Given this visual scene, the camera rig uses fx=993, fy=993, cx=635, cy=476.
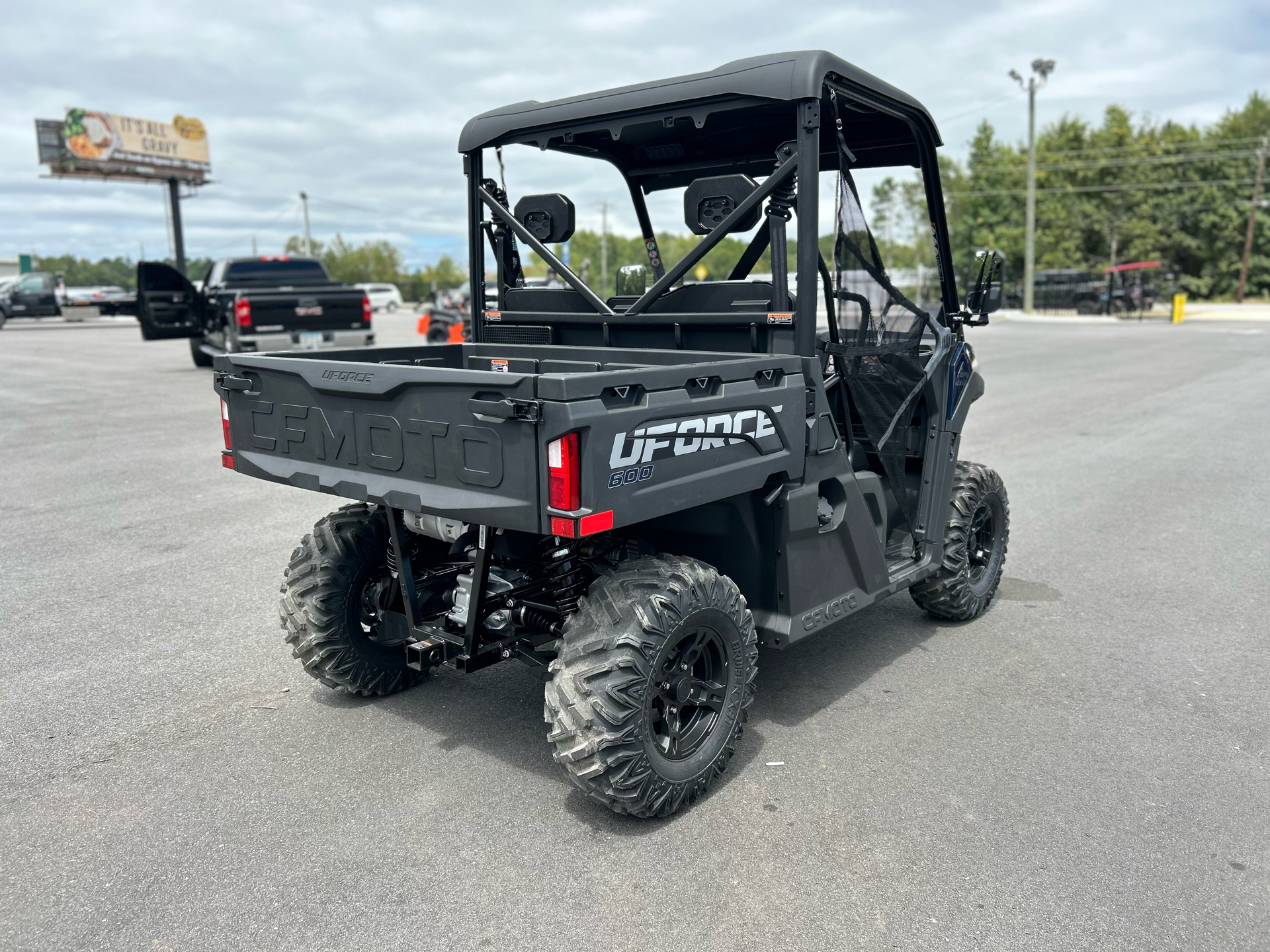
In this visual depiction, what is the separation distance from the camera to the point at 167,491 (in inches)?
312

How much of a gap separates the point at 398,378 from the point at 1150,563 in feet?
16.4

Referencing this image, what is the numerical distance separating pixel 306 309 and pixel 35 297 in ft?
87.9

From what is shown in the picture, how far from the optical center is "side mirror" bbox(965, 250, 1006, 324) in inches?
177

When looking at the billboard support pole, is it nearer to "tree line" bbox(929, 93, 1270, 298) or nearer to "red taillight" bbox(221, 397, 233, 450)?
"tree line" bbox(929, 93, 1270, 298)

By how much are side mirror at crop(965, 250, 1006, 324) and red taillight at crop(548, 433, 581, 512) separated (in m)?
2.55

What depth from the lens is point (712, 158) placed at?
191 inches

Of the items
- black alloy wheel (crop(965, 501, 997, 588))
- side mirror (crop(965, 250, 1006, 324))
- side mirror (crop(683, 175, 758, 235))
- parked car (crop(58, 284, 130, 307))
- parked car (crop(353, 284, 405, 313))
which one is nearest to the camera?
side mirror (crop(683, 175, 758, 235))

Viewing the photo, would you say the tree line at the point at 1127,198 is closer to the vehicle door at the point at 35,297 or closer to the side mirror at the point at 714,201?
the vehicle door at the point at 35,297

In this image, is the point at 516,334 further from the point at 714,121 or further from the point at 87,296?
the point at 87,296

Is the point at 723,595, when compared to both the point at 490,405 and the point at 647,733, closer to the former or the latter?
the point at 647,733

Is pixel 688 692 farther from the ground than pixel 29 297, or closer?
closer

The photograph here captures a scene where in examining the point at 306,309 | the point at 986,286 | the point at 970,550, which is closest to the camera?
the point at 986,286

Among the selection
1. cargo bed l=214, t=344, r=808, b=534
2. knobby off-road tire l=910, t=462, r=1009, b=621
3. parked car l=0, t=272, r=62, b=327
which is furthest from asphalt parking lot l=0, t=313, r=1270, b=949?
parked car l=0, t=272, r=62, b=327

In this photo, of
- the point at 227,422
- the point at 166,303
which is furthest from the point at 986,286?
the point at 166,303
